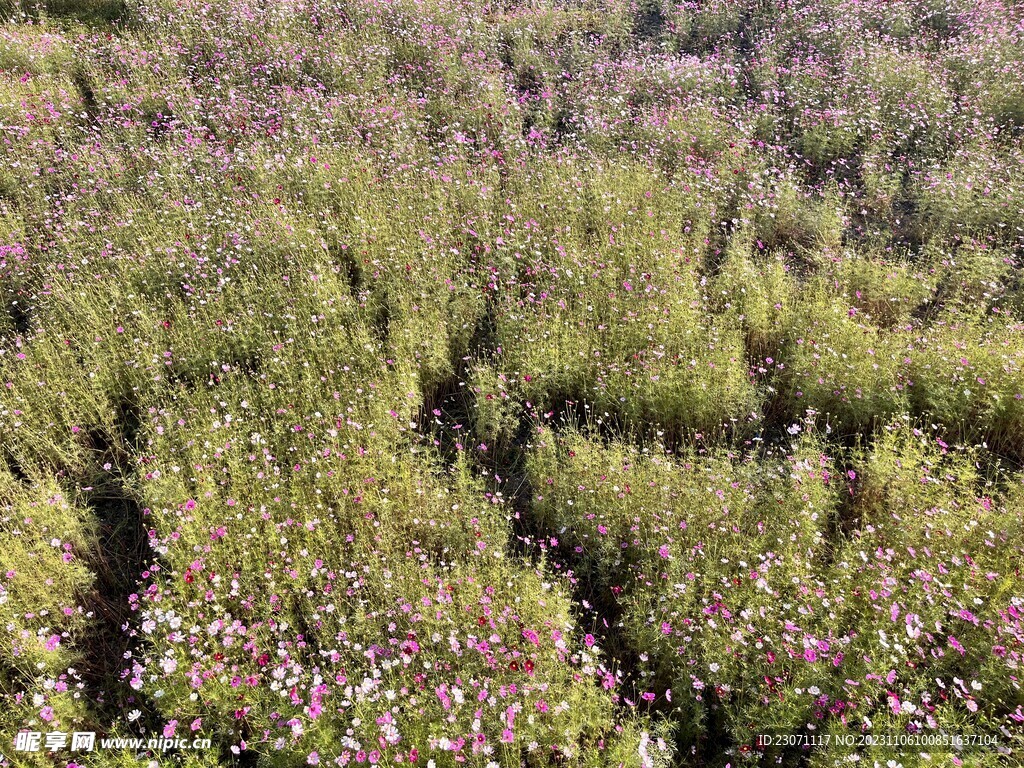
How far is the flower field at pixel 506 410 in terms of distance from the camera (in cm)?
323

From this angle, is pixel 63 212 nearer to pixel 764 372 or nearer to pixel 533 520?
pixel 533 520

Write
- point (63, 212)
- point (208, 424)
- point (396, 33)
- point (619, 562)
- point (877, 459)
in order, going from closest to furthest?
point (619, 562), point (877, 459), point (208, 424), point (63, 212), point (396, 33)

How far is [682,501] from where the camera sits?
422cm

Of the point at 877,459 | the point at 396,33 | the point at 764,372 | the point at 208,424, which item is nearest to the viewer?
the point at 877,459

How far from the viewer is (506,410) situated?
5184 millimetres

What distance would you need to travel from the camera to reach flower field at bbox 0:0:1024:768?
10.6 ft

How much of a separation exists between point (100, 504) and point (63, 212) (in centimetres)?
399

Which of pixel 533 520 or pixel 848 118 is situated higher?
pixel 848 118

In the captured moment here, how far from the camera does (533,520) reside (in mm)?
4652

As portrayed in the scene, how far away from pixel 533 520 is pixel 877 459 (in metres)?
2.53

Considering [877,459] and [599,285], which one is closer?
[877,459]

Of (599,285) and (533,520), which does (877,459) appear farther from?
(599,285)

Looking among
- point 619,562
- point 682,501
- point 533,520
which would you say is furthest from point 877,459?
point 533,520

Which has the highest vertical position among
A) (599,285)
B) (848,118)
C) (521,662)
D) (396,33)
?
(396,33)
